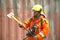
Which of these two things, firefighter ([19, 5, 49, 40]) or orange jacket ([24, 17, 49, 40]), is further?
firefighter ([19, 5, 49, 40])

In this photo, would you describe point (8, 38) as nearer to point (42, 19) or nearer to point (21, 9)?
point (21, 9)

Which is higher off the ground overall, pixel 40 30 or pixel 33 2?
pixel 33 2

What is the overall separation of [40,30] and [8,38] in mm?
1662

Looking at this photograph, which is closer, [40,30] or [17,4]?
[40,30]

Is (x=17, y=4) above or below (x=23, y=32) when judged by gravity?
above

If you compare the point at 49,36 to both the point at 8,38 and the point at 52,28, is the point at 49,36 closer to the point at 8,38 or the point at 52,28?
the point at 52,28

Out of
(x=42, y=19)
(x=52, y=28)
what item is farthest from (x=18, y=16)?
(x=42, y=19)

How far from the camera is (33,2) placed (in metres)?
8.09

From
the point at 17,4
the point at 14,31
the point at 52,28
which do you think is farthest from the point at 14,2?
the point at 52,28

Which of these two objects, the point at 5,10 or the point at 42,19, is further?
the point at 5,10

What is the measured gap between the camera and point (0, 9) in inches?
312

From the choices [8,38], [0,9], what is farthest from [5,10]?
[8,38]

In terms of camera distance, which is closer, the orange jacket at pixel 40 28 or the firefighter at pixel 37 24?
the orange jacket at pixel 40 28

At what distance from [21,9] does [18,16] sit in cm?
21
